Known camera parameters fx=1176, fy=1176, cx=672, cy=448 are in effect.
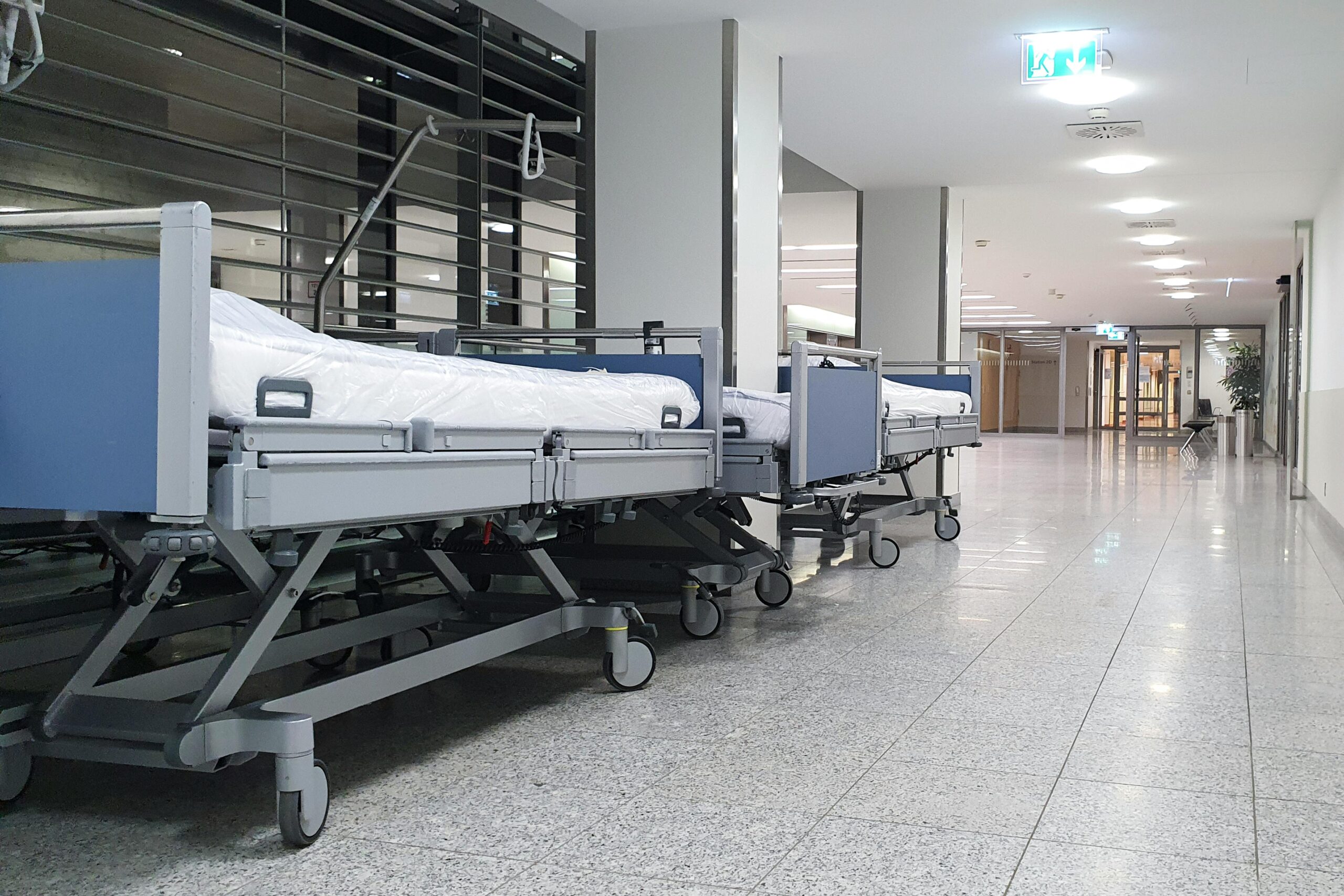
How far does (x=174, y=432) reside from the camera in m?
1.98

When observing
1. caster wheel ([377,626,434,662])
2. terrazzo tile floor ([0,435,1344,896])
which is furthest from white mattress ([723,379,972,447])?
caster wheel ([377,626,434,662])

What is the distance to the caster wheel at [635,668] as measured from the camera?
3582 millimetres

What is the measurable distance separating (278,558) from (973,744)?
1781 mm

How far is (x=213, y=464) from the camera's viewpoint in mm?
2166

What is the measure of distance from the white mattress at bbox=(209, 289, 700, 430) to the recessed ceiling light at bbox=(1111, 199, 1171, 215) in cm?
858

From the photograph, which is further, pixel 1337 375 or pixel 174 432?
pixel 1337 375

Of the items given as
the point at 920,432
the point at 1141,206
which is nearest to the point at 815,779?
the point at 920,432

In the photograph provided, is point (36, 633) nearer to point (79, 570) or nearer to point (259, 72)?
point (79, 570)

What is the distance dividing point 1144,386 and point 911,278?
27.0 m

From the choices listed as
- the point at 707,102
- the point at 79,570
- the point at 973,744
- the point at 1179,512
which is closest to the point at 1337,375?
the point at 1179,512

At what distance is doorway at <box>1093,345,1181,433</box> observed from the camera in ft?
108

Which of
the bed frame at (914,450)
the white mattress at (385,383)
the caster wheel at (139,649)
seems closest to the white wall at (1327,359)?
the bed frame at (914,450)

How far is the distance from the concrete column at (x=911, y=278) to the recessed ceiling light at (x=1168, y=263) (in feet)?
20.7

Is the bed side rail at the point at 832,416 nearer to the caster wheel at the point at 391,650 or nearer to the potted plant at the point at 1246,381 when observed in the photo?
the caster wheel at the point at 391,650
